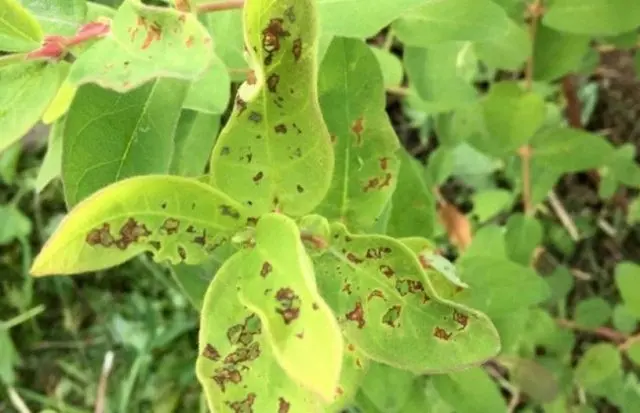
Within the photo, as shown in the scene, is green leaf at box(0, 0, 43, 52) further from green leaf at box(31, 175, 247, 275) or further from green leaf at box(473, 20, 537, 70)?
green leaf at box(473, 20, 537, 70)

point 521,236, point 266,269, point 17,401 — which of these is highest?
point 266,269

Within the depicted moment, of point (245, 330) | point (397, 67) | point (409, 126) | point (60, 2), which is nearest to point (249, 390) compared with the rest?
point (245, 330)

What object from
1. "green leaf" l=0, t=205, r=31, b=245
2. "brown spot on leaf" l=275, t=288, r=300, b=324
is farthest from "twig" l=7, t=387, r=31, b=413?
"brown spot on leaf" l=275, t=288, r=300, b=324

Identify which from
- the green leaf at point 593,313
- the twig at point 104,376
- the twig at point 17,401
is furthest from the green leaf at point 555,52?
the twig at point 17,401

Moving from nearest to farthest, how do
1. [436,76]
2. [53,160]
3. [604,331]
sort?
1. [53,160]
2. [436,76]
3. [604,331]

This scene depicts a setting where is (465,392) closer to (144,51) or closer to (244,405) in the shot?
(244,405)

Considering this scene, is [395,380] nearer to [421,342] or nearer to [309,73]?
[421,342]

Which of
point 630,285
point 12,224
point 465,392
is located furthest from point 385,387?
point 12,224
